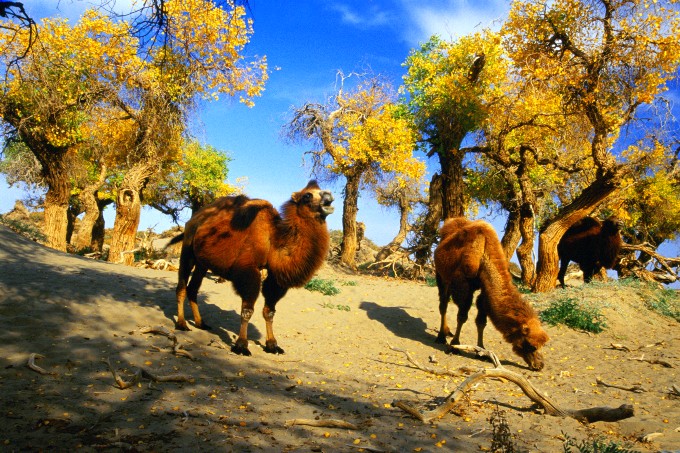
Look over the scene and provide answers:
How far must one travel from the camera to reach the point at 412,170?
23.7 meters

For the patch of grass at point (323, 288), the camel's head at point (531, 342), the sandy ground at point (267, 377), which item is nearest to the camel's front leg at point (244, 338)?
the sandy ground at point (267, 377)

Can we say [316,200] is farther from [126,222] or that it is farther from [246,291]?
[126,222]

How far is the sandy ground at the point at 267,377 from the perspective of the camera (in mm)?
3945

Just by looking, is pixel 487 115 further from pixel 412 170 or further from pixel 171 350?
pixel 171 350

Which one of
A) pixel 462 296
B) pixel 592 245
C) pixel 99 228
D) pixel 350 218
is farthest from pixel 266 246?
pixel 99 228

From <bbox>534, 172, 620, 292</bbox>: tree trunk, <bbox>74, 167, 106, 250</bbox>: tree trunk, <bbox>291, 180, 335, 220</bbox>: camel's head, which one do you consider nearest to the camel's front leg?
<bbox>291, 180, 335, 220</bbox>: camel's head

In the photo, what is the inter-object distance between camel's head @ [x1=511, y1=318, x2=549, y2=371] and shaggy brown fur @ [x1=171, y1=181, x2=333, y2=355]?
3.65 m

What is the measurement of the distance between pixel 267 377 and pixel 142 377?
5.28ft

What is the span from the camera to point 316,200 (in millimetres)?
7406

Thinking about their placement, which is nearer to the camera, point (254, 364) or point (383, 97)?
point (254, 364)

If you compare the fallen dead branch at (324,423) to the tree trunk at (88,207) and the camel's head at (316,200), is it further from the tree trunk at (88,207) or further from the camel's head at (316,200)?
the tree trunk at (88,207)

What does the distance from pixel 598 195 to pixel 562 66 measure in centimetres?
403

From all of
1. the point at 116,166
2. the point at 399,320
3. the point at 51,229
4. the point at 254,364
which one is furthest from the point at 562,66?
the point at 116,166

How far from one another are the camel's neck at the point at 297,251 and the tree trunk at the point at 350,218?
16.8 m
